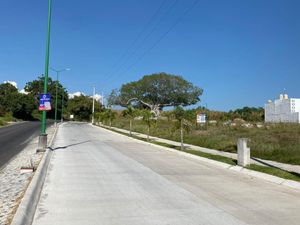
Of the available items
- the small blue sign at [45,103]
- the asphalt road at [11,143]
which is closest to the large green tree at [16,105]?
the asphalt road at [11,143]

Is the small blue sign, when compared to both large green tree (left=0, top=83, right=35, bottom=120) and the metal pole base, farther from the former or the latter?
large green tree (left=0, top=83, right=35, bottom=120)

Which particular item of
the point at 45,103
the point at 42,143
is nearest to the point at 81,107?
the point at 45,103

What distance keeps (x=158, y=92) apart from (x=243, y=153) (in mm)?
98486

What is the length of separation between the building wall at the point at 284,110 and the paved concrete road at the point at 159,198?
5382 centimetres

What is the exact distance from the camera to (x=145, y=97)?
116m

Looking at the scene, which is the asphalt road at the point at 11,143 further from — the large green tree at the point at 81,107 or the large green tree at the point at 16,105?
the large green tree at the point at 81,107

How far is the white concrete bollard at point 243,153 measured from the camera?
50.5ft

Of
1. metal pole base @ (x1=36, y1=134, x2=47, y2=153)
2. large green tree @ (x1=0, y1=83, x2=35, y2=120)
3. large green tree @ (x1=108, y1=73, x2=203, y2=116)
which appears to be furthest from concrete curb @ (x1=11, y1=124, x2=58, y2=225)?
large green tree @ (x1=108, y1=73, x2=203, y2=116)

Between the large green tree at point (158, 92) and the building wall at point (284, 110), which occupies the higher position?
the large green tree at point (158, 92)

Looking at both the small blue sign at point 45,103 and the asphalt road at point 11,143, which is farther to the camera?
the small blue sign at point 45,103

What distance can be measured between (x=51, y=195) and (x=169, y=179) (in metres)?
4.19

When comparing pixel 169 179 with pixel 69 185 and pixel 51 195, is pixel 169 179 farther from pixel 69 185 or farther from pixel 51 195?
pixel 51 195

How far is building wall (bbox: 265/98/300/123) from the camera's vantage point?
65.2 m

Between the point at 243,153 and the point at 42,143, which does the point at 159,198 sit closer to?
the point at 243,153
